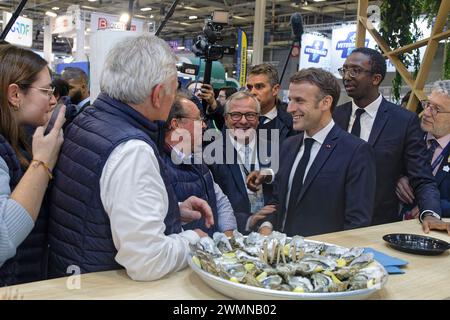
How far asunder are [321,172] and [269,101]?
1.27 meters

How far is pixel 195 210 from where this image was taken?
65.9 inches

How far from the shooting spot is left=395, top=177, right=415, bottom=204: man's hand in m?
2.52

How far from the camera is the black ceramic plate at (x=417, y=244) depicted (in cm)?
162

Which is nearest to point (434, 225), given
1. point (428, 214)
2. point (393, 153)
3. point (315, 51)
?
point (428, 214)

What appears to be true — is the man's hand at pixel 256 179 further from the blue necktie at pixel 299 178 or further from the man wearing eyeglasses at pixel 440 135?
the man wearing eyeglasses at pixel 440 135

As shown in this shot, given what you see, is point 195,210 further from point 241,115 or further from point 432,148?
point 432,148

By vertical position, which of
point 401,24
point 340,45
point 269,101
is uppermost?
point 340,45

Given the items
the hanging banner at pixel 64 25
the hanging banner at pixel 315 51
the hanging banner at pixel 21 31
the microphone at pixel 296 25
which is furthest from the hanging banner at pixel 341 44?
the hanging banner at pixel 21 31

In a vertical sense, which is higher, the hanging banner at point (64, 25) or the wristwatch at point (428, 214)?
the hanging banner at point (64, 25)

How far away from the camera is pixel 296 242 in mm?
1412

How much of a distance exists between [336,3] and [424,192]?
12.5 m

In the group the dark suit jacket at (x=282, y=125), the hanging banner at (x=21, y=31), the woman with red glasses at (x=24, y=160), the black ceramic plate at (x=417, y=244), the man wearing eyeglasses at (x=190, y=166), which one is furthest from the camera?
the hanging banner at (x=21, y=31)

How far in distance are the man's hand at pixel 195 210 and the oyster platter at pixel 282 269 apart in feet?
0.72

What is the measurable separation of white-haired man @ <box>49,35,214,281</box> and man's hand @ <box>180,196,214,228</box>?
0.19m
